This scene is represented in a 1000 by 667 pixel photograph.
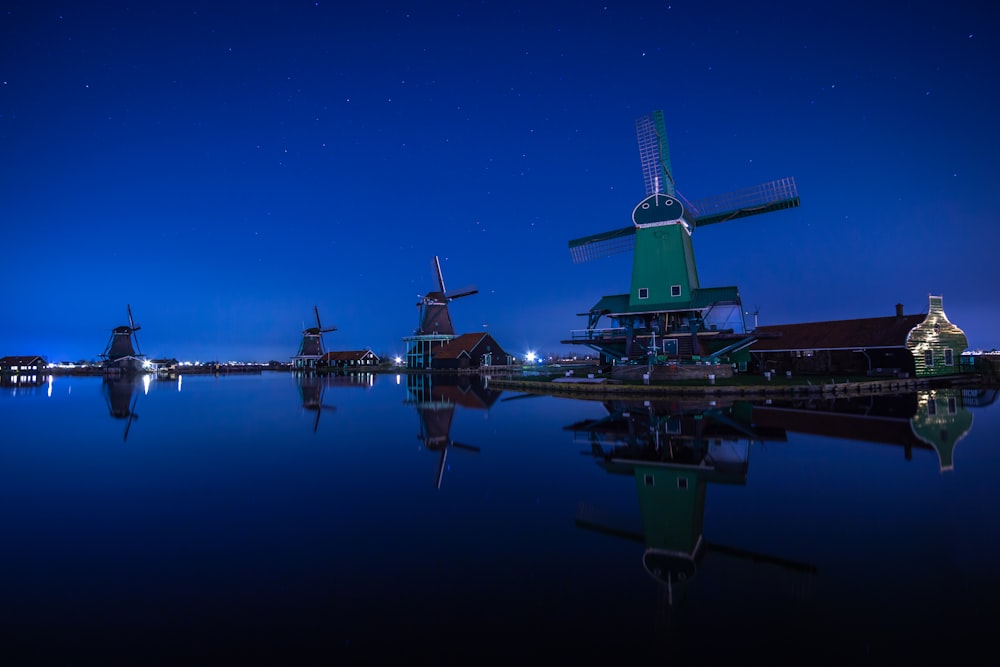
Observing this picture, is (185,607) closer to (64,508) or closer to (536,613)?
(536,613)

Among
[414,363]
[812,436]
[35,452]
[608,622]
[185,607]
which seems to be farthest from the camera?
[414,363]

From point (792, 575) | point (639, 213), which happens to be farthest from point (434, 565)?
point (639, 213)

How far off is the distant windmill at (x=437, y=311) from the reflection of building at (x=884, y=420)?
161 feet

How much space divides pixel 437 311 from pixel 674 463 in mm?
58439

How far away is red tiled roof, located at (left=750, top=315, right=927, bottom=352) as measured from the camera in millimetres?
33531

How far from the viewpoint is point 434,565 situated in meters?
4.93

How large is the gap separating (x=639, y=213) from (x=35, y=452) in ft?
101

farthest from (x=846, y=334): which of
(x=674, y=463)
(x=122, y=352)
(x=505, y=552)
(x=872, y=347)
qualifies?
(x=122, y=352)

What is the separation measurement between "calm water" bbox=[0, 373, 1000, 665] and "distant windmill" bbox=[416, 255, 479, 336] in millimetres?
53684

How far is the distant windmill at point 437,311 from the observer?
65375 millimetres

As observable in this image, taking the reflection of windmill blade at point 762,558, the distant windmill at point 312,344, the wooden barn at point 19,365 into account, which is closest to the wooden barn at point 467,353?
the distant windmill at point 312,344

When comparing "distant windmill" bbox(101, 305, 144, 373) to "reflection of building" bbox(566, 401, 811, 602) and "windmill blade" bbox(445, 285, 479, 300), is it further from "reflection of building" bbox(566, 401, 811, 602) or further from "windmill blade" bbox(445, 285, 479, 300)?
"reflection of building" bbox(566, 401, 811, 602)

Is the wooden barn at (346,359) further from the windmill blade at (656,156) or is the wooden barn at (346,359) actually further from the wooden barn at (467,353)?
the windmill blade at (656,156)

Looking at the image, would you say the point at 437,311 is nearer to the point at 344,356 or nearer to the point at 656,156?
the point at 344,356
